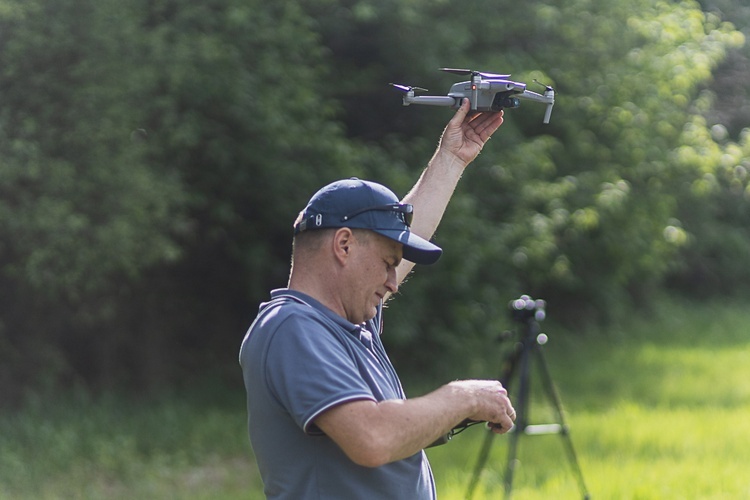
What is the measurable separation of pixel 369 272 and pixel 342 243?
100 mm

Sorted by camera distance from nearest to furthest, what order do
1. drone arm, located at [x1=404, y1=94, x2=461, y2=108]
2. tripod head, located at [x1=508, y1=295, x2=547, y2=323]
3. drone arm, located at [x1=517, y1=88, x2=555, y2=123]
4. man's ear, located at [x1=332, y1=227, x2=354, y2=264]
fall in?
1. man's ear, located at [x1=332, y1=227, x2=354, y2=264]
2. drone arm, located at [x1=404, y1=94, x2=461, y2=108]
3. drone arm, located at [x1=517, y1=88, x2=555, y2=123]
4. tripod head, located at [x1=508, y1=295, x2=547, y2=323]

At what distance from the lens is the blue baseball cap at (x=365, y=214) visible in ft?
8.89

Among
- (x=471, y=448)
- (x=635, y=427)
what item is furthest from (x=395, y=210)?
(x=635, y=427)

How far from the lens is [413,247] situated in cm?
276

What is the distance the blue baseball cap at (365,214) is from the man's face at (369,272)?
0.08ft

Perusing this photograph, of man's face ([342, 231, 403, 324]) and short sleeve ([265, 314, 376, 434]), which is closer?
short sleeve ([265, 314, 376, 434])

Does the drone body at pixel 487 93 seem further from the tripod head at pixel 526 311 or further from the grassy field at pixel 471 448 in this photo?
the grassy field at pixel 471 448

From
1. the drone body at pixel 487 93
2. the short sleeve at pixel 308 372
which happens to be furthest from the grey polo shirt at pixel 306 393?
the drone body at pixel 487 93

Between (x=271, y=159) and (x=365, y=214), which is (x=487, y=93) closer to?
(x=365, y=214)

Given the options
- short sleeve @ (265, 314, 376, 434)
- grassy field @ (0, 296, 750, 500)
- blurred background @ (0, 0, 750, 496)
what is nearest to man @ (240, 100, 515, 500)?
short sleeve @ (265, 314, 376, 434)

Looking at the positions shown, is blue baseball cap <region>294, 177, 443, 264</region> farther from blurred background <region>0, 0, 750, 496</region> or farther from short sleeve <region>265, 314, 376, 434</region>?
blurred background <region>0, 0, 750, 496</region>

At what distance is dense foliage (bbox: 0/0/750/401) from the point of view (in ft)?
27.5

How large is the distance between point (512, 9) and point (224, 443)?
507cm

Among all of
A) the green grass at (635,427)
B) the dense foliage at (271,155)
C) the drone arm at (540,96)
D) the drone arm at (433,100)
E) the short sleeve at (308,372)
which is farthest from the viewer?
the dense foliage at (271,155)
